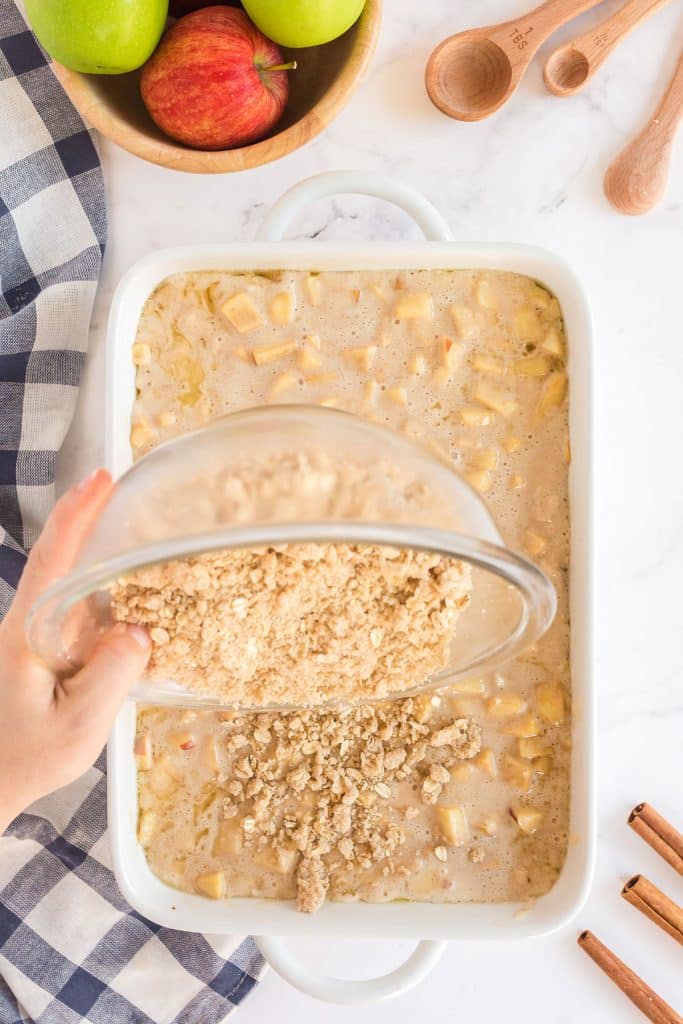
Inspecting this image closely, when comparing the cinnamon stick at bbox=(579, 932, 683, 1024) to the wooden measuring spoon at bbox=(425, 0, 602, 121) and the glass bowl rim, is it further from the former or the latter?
the wooden measuring spoon at bbox=(425, 0, 602, 121)

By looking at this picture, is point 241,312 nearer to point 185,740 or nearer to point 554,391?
point 554,391

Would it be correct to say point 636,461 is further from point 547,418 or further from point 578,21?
point 578,21

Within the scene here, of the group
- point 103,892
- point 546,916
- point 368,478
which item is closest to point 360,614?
point 368,478

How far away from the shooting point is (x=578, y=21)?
115 centimetres

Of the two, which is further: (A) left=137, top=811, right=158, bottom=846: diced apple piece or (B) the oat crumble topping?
(A) left=137, top=811, right=158, bottom=846: diced apple piece

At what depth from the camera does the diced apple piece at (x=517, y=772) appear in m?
1.08

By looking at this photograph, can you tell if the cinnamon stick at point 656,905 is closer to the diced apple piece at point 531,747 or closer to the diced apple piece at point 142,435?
the diced apple piece at point 531,747

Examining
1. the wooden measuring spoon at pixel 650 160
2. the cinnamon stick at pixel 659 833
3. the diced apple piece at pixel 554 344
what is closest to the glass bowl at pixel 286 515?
the diced apple piece at pixel 554 344

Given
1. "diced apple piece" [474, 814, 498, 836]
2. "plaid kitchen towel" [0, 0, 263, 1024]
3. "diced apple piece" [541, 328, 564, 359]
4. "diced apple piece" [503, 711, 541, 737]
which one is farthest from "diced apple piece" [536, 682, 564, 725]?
"plaid kitchen towel" [0, 0, 263, 1024]

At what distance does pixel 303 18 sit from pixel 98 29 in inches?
7.3

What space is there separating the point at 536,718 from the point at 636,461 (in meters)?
0.33

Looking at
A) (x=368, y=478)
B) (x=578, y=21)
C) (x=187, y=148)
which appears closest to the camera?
(x=368, y=478)

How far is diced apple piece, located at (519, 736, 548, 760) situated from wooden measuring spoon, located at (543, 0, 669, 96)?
0.71 m

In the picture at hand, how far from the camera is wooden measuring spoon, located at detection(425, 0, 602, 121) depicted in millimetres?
1120
